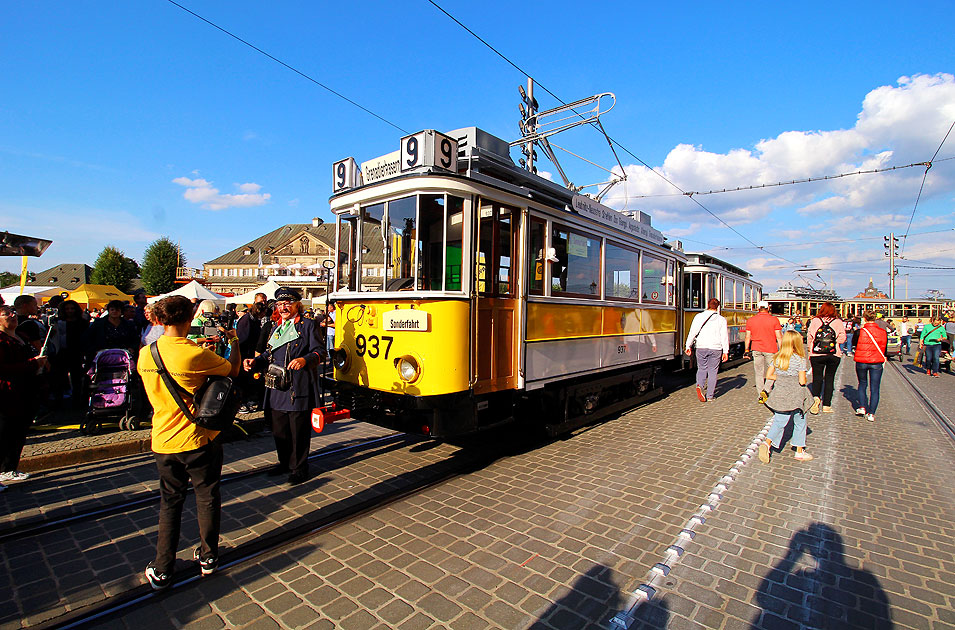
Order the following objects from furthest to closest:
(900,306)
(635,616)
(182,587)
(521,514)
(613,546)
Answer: (900,306) < (521,514) < (613,546) < (182,587) < (635,616)

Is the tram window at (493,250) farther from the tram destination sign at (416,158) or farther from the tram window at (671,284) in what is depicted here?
the tram window at (671,284)

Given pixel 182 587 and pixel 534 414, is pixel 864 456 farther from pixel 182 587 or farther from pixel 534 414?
pixel 182 587

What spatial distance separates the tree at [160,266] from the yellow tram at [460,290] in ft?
222

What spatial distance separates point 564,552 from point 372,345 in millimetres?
2660

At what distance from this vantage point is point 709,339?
28.0 feet

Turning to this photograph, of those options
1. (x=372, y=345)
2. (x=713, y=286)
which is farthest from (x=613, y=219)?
(x=713, y=286)

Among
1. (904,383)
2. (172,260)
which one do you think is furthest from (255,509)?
(172,260)

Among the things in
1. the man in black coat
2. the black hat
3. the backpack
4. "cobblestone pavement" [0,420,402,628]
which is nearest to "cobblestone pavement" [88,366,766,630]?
"cobblestone pavement" [0,420,402,628]

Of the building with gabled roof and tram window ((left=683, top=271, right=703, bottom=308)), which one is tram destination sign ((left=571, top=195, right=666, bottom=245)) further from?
the building with gabled roof

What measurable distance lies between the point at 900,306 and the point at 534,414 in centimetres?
3566

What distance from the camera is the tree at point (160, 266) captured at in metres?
61.2

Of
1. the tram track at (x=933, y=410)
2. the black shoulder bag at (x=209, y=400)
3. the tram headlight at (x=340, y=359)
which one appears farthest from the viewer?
the tram track at (x=933, y=410)

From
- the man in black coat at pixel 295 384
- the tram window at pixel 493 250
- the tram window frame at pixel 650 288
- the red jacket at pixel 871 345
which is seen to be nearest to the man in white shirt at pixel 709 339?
the tram window frame at pixel 650 288

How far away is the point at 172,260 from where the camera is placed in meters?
62.8
